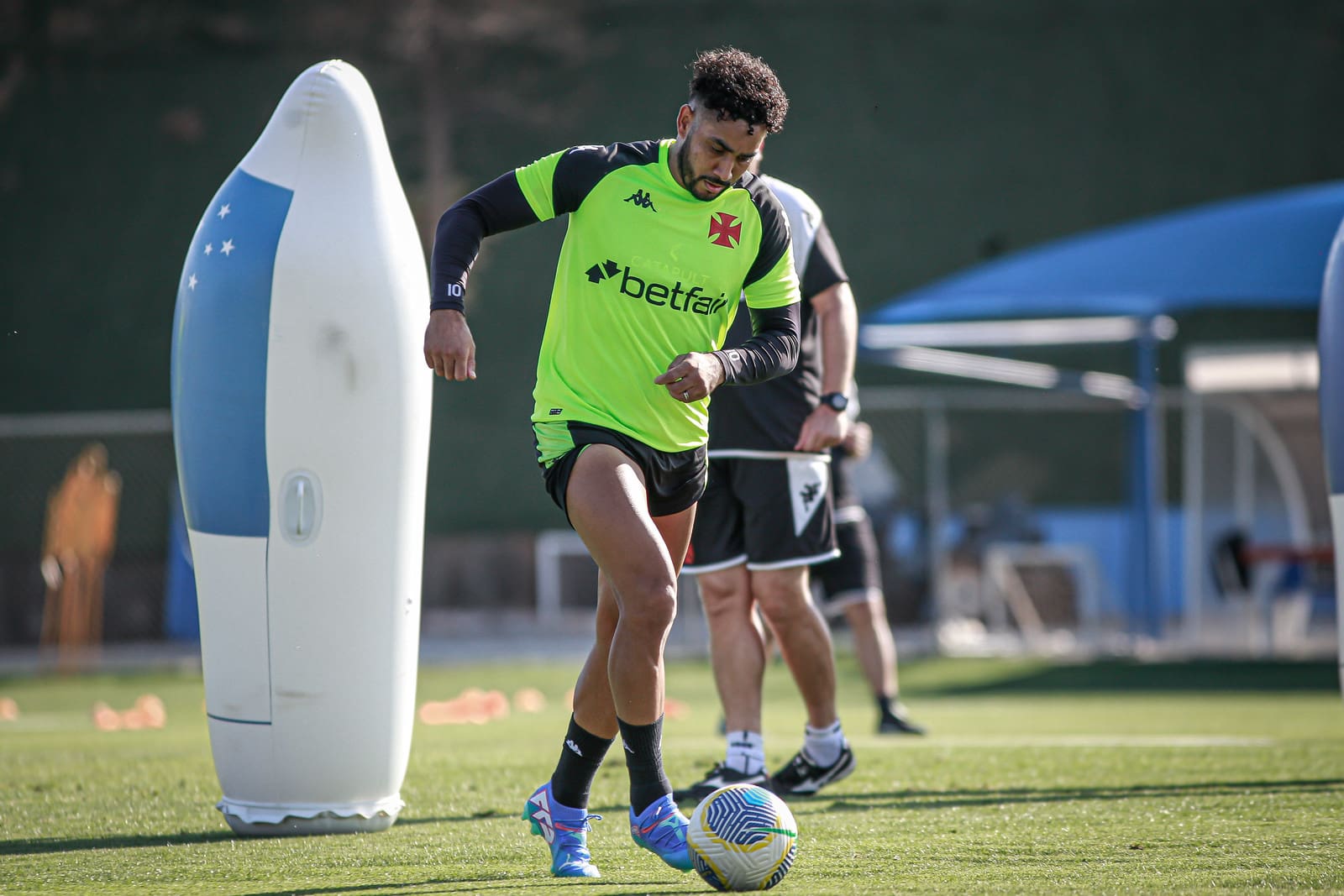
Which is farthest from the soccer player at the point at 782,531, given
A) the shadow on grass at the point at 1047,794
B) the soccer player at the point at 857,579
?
the soccer player at the point at 857,579

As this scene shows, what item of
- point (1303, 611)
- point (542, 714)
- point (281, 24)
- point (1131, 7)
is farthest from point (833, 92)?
point (542, 714)

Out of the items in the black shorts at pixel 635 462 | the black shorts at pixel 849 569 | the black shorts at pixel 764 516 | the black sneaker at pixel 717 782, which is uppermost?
the black shorts at pixel 635 462

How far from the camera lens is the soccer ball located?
3846 mm

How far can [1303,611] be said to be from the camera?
1574 cm

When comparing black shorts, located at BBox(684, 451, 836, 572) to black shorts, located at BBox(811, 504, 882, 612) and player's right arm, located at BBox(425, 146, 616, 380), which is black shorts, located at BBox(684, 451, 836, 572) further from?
black shorts, located at BBox(811, 504, 882, 612)

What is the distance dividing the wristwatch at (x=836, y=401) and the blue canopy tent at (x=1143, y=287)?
24.7ft

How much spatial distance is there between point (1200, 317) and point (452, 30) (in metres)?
9.84

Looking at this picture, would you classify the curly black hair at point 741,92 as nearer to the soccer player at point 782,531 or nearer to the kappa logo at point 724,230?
the kappa logo at point 724,230

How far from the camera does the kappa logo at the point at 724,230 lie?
4.29 m

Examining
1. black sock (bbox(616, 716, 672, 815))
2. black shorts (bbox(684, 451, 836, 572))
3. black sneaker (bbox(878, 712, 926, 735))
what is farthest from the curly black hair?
black sneaker (bbox(878, 712, 926, 735))

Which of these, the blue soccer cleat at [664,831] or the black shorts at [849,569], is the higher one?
the black shorts at [849,569]

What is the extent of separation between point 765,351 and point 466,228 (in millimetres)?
851

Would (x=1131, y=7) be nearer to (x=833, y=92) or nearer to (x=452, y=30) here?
(x=833, y=92)

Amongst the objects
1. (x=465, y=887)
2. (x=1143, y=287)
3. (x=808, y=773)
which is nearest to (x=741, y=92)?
(x=465, y=887)
